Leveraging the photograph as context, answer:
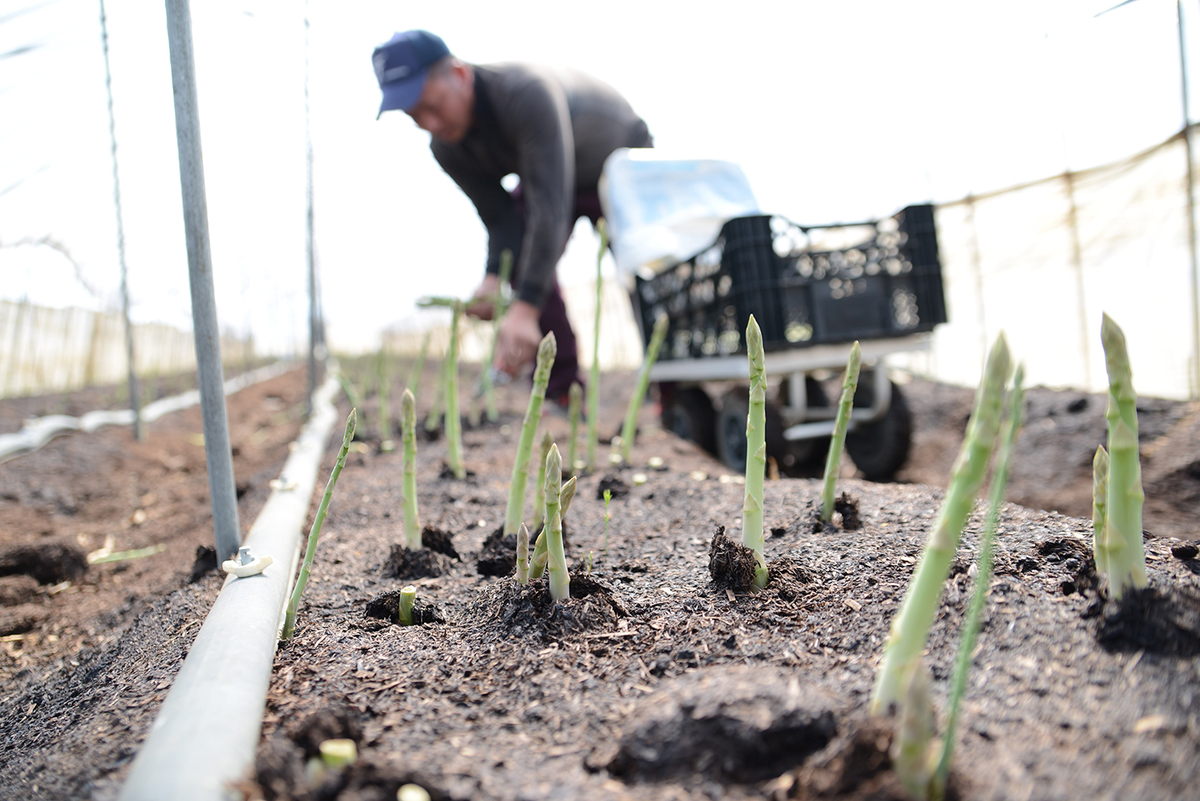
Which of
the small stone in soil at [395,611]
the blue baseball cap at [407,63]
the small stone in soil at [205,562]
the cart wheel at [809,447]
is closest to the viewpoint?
the small stone in soil at [395,611]

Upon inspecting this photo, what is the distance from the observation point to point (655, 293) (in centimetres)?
354

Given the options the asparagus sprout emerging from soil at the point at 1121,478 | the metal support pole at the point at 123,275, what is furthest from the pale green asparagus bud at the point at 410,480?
the metal support pole at the point at 123,275

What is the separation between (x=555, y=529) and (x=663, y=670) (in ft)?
0.68

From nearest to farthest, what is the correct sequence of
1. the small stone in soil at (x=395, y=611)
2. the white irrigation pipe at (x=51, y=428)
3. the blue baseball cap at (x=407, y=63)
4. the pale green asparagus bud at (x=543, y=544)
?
the pale green asparagus bud at (x=543, y=544), the small stone in soil at (x=395, y=611), the blue baseball cap at (x=407, y=63), the white irrigation pipe at (x=51, y=428)

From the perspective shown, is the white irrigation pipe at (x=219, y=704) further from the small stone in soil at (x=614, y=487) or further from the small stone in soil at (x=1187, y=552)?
the small stone in soil at (x=1187, y=552)

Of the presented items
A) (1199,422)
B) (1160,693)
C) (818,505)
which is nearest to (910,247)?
(1199,422)

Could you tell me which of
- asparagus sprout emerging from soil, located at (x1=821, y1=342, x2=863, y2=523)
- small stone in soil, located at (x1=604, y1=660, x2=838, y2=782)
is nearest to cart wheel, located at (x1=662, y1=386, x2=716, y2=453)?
asparagus sprout emerging from soil, located at (x1=821, y1=342, x2=863, y2=523)

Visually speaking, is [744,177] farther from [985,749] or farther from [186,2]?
[985,749]

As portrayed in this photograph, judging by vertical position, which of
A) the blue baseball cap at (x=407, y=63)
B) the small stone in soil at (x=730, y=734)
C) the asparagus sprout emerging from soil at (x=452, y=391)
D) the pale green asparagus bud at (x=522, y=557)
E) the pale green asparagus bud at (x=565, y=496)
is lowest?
the small stone in soil at (x=730, y=734)

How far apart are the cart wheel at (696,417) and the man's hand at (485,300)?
111cm

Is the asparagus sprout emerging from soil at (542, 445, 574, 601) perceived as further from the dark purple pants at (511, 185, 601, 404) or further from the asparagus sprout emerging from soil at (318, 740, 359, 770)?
the dark purple pants at (511, 185, 601, 404)

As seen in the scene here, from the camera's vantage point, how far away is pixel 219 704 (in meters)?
0.60

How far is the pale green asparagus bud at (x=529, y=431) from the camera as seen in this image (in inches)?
43.7

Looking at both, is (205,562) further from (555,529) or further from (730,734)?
(730,734)
